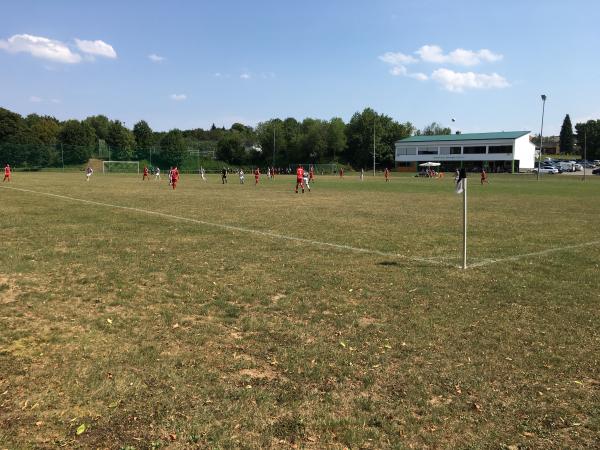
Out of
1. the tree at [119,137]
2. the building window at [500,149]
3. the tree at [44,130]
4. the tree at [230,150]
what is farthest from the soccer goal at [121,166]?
the building window at [500,149]

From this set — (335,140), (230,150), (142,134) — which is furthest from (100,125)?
(335,140)

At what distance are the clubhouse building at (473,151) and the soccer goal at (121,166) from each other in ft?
206

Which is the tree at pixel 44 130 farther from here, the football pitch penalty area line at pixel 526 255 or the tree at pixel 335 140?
the football pitch penalty area line at pixel 526 255

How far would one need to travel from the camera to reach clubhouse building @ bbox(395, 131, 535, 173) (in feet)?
338

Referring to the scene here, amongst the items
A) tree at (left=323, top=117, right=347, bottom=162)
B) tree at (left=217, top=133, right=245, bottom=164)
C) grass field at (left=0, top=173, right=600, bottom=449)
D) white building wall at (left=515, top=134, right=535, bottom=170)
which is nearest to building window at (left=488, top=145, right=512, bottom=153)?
white building wall at (left=515, top=134, right=535, bottom=170)

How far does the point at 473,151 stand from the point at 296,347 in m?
111

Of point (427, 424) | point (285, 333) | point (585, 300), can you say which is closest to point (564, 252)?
point (585, 300)

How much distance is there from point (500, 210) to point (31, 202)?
69.8 ft

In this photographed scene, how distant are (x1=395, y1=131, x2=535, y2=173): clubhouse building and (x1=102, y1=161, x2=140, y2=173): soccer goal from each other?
62.8 metres

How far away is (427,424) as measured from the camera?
12.5 ft

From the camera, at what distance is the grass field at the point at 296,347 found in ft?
12.2

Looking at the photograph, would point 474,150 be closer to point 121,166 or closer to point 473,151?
point 473,151

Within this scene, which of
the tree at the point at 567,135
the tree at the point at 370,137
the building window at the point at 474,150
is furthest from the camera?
the tree at the point at 567,135

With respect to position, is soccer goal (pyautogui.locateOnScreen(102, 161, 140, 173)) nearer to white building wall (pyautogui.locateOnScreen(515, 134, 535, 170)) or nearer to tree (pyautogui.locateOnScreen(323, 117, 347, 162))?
tree (pyautogui.locateOnScreen(323, 117, 347, 162))
